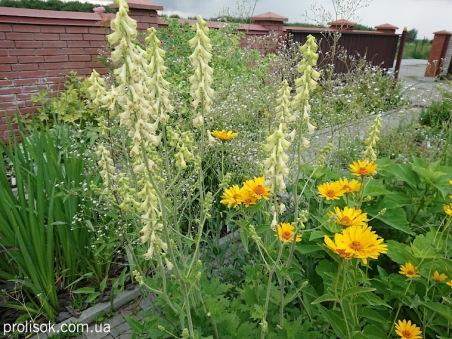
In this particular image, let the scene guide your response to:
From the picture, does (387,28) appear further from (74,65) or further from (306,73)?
(306,73)

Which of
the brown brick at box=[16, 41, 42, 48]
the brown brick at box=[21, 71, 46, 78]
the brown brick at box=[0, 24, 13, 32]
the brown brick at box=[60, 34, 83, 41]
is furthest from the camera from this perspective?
the brown brick at box=[60, 34, 83, 41]

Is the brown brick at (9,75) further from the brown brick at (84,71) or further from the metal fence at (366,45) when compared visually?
the metal fence at (366,45)

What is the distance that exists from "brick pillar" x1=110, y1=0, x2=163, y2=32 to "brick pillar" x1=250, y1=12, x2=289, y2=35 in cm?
359

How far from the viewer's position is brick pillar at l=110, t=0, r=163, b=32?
6.34 meters

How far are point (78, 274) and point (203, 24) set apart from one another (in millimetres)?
2099

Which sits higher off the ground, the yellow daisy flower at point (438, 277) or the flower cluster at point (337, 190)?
the flower cluster at point (337, 190)

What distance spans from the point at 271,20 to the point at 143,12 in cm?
403

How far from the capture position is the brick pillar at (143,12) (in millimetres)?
6340

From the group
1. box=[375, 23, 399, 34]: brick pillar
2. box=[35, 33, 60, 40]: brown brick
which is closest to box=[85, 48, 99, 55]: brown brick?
box=[35, 33, 60, 40]: brown brick

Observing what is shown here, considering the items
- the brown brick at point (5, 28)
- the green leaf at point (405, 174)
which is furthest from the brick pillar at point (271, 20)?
the green leaf at point (405, 174)

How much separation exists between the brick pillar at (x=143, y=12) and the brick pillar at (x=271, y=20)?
3.59m

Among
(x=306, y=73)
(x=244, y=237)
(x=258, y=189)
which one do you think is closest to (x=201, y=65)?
(x=306, y=73)

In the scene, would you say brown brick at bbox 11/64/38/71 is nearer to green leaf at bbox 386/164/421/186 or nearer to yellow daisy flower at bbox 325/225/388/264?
green leaf at bbox 386/164/421/186

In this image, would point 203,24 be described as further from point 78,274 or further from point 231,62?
point 231,62
